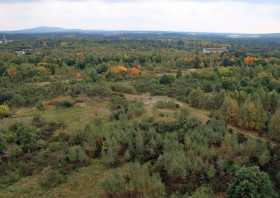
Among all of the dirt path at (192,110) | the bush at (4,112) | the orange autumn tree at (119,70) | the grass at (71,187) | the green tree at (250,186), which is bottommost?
the grass at (71,187)

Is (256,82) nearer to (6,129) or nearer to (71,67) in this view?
(6,129)

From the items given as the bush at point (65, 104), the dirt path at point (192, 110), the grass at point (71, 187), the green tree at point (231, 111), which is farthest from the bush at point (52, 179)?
the bush at point (65, 104)

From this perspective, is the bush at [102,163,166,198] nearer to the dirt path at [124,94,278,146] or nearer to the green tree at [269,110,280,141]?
the dirt path at [124,94,278,146]

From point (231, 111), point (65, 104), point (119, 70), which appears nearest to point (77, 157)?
point (231, 111)

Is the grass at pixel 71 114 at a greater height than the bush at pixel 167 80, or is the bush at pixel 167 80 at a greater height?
the bush at pixel 167 80

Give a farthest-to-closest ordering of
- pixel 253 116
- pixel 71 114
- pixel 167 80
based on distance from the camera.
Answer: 1. pixel 167 80
2. pixel 71 114
3. pixel 253 116

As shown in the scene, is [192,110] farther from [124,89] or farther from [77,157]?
[77,157]

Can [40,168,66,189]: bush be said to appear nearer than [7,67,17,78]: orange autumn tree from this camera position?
Yes

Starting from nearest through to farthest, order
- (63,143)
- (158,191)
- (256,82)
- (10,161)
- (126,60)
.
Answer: (158,191) → (10,161) → (63,143) → (256,82) → (126,60)

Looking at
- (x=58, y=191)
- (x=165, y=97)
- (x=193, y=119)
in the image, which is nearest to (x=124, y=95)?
(x=165, y=97)

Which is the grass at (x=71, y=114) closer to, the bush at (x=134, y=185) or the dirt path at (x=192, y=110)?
the dirt path at (x=192, y=110)

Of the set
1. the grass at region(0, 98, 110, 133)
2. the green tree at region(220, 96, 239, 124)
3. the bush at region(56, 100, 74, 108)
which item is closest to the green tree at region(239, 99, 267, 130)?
the green tree at region(220, 96, 239, 124)
